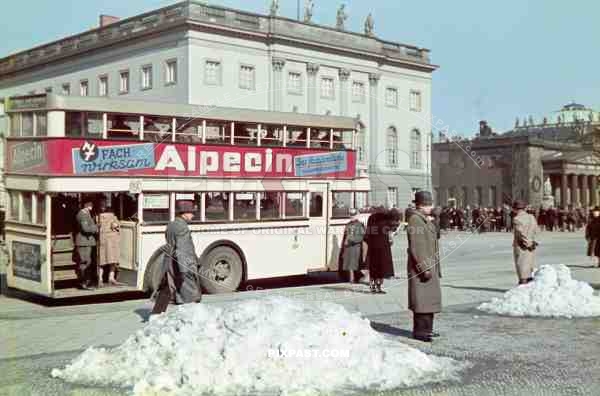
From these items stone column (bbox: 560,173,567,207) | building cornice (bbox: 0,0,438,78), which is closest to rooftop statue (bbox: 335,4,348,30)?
building cornice (bbox: 0,0,438,78)

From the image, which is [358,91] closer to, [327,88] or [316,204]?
[327,88]

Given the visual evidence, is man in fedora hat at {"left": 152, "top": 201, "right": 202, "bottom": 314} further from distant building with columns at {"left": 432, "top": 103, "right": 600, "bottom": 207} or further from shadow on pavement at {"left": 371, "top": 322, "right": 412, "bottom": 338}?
distant building with columns at {"left": 432, "top": 103, "right": 600, "bottom": 207}

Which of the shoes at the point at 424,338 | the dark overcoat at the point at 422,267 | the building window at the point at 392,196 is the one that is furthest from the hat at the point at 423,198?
the building window at the point at 392,196

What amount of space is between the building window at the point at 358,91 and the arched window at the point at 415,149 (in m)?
5.44

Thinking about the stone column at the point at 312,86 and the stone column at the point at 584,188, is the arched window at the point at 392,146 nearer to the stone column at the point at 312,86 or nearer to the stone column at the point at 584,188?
the stone column at the point at 312,86

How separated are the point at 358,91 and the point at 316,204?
3854cm

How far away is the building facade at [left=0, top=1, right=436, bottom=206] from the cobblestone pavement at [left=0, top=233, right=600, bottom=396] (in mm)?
24547

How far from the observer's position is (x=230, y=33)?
155ft

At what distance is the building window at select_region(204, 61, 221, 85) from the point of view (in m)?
45.7

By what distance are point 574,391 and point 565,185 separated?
7428 centimetres

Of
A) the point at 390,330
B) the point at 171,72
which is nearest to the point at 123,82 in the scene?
the point at 171,72

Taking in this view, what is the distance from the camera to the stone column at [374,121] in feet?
180

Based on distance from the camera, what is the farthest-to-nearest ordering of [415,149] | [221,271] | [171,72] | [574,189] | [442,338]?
[574,189]
[415,149]
[171,72]
[221,271]
[442,338]

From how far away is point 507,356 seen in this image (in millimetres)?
8719
